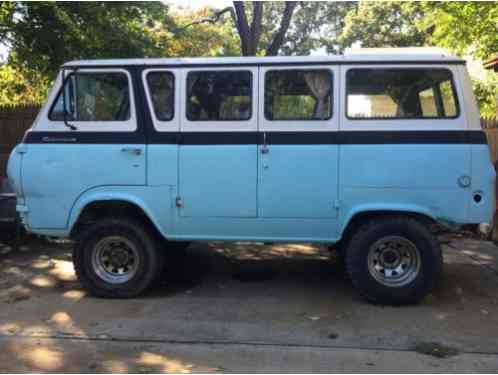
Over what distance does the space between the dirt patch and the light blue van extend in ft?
2.86

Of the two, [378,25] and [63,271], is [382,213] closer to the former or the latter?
[63,271]

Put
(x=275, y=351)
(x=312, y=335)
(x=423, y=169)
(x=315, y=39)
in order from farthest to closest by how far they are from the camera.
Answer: (x=315, y=39), (x=423, y=169), (x=312, y=335), (x=275, y=351)

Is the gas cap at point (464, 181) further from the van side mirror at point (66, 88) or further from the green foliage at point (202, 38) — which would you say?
the green foliage at point (202, 38)

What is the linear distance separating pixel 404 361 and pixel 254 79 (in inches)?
118

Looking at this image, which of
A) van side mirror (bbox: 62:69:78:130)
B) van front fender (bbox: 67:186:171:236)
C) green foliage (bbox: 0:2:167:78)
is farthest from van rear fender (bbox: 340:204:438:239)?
green foliage (bbox: 0:2:167:78)

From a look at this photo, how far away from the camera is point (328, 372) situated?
12.2 ft

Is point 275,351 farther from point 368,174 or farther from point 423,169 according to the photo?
point 423,169

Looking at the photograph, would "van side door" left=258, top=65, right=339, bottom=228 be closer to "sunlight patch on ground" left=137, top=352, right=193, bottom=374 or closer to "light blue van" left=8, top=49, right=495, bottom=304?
"light blue van" left=8, top=49, right=495, bottom=304

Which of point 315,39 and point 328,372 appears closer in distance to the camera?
point 328,372

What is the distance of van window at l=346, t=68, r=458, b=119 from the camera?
496 cm

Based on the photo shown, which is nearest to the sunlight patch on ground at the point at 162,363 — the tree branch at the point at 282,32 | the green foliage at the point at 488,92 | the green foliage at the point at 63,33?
the green foliage at the point at 63,33

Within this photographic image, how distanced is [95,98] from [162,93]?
737mm

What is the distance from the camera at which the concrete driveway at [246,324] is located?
3.92 m

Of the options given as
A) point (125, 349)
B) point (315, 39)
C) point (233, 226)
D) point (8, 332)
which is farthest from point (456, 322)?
point (315, 39)
